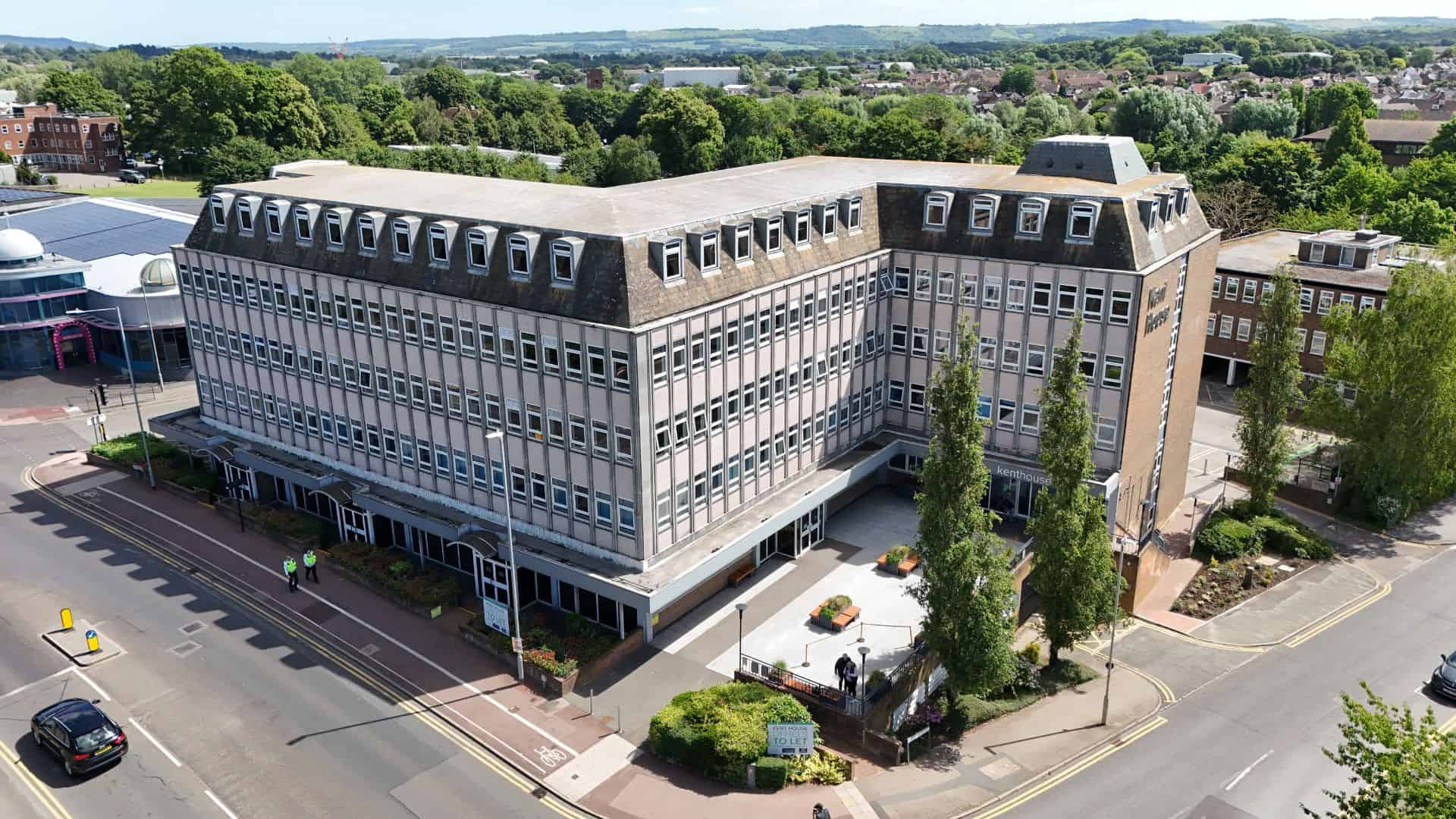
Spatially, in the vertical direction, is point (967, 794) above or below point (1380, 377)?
below

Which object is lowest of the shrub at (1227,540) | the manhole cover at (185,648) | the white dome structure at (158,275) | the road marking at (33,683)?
the shrub at (1227,540)

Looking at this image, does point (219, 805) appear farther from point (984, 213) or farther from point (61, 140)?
point (61, 140)

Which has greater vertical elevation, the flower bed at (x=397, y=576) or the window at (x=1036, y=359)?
the window at (x=1036, y=359)

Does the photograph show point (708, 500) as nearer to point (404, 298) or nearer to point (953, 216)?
point (404, 298)

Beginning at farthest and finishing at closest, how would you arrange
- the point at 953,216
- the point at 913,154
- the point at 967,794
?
the point at 913,154
the point at 953,216
the point at 967,794

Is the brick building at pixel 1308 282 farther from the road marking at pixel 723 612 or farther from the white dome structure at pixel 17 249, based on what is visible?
the white dome structure at pixel 17 249

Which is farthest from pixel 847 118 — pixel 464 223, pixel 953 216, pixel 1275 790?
pixel 1275 790

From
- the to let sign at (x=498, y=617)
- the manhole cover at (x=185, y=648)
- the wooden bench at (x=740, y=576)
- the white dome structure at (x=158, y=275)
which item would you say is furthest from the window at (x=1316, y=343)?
the white dome structure at (x=158, y=275)
